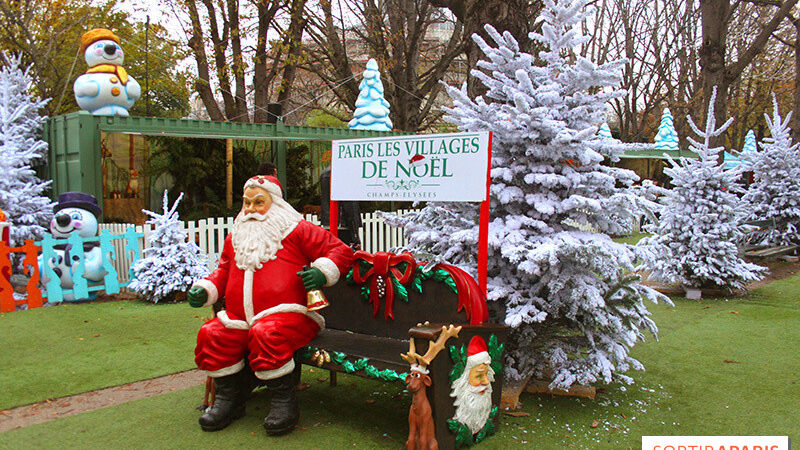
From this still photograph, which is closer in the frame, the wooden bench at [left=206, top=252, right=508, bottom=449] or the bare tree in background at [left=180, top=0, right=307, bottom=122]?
the wooden bench at [left=206, top=252, right=508, bottom=449]

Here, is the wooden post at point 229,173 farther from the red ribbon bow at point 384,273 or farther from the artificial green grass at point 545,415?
the red ribbon bow at point 384,273

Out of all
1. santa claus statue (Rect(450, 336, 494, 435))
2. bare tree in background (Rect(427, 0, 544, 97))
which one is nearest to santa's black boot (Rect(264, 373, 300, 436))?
santa claus statue (Rect(450, 336, 494, 435))

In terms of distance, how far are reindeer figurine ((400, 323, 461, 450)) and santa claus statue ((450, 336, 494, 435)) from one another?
7.8 inches

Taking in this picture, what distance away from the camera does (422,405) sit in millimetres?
3395

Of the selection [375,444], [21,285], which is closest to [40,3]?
[21,285]

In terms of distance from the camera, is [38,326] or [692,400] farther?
[38,326]

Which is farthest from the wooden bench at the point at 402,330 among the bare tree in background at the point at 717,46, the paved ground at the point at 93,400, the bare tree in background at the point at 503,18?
the bare tree in background at the point at 717,46

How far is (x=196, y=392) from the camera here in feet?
15.4

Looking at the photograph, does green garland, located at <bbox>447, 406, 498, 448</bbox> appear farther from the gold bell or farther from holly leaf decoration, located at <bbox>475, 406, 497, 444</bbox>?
the gold bell

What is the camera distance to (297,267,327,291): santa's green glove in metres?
3.85

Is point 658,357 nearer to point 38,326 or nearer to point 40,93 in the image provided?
point 38,326

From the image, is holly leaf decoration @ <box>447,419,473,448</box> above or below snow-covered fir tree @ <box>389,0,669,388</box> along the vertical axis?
below

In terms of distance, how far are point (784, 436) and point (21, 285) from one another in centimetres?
940

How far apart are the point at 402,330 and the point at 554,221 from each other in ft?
4.70
